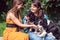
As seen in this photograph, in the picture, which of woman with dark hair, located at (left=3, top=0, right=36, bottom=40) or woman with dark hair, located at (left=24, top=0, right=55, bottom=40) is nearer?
woman with dark hair, located at (left=3, top=0, right=36, bottom=40)

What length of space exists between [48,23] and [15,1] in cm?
67

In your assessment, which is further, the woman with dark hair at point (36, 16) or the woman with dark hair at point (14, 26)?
the woman with dark hair at point (36, 16)

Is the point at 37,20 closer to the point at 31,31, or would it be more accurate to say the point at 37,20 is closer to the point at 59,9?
the point at 31,31

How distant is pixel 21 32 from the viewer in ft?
18.6

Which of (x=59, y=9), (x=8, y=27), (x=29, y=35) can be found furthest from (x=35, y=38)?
(x=59, y=9)

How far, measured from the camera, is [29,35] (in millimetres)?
5699

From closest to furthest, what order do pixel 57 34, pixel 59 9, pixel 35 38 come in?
pixel 35 38 → pixel 57 34 → pixel 59 9

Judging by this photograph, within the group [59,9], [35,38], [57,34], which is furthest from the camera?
[59,9]

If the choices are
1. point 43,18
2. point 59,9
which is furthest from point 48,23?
point 59,9

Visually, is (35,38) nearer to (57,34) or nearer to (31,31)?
(31,31)

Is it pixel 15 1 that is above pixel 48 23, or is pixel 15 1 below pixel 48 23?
above

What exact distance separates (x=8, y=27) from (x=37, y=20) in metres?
0.50

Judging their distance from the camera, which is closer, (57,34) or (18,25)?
(18,25)

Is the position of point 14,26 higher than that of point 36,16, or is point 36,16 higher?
point 36,16
